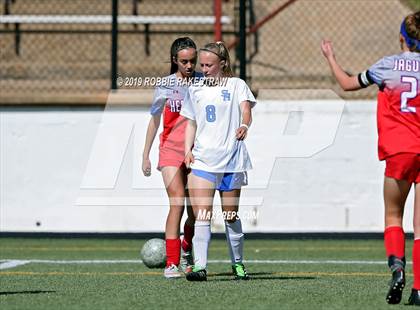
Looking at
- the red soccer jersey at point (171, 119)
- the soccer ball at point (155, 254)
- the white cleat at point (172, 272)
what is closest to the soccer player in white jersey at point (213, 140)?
the white cleat at point (172, 272)

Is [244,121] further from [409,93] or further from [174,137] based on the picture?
[409,93]

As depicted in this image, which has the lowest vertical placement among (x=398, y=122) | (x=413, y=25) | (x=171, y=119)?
(x=171, y=119)

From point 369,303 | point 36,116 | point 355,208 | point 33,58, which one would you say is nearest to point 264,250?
point 355,208

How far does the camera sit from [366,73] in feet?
22.9

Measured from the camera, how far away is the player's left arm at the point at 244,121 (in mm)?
8336

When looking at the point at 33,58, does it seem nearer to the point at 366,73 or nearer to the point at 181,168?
the point at 181,168

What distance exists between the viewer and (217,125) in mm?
8484

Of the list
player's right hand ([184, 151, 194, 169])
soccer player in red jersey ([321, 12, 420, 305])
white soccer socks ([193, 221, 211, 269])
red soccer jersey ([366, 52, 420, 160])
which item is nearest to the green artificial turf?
white soccer socks ([193, 221, 211, 269])

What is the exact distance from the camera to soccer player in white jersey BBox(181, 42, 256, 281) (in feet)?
27.7

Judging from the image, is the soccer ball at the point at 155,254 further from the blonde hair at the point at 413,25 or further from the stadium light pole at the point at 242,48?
the stadium light pole at the point at 242,48

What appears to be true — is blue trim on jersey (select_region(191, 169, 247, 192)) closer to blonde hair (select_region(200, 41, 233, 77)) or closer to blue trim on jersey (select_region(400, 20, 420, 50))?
blonde hair (select_region(200, 41, 233, 77))

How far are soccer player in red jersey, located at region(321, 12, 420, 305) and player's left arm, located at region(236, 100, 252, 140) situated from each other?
1.54 metres

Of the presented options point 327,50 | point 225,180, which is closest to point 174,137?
point 225,180

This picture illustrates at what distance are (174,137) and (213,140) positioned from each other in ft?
2.40
